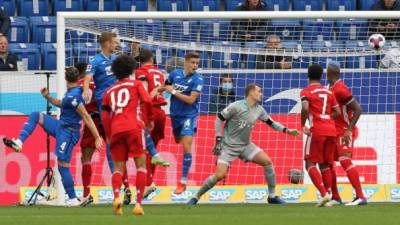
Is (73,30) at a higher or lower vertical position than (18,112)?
higher

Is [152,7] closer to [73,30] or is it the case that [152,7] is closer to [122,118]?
[73,30]

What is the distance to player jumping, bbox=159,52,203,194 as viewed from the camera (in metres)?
18.7

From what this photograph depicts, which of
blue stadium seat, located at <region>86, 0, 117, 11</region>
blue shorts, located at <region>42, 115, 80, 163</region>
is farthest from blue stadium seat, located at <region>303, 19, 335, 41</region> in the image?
blue stadium seat, located at <region>86, 0, 117, 11</region>

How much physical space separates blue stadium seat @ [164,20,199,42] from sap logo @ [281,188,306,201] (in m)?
2.88

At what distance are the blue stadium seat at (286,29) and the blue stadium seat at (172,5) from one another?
437 centimetres

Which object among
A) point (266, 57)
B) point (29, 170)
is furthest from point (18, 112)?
point (266, 57)

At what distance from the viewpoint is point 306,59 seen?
67.9 feet

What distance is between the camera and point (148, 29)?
796 inches

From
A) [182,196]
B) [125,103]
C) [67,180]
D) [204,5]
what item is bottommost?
[182,196]

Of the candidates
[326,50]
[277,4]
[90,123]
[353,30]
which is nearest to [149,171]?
[90,123]

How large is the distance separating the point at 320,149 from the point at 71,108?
11.7 ft

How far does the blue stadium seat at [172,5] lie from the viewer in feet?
81.2

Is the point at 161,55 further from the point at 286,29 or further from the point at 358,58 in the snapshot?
the point at 358,58

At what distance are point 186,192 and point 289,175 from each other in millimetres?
1720
